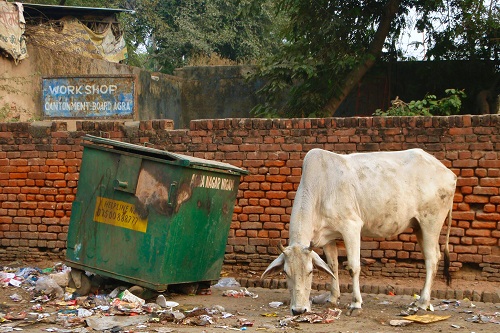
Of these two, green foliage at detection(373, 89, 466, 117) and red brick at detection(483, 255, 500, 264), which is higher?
green foliage at detection(373, 89, 466, 117)

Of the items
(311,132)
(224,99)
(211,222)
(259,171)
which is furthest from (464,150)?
(224,99)

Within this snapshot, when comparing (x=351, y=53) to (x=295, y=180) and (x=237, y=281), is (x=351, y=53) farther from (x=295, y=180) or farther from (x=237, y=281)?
(x=237, y=281)

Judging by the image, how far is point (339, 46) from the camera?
13367mm

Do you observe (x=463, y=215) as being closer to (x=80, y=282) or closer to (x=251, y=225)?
(x=251, y=225)

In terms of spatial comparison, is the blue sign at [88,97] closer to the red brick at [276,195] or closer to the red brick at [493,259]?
the red brick at [276,195]

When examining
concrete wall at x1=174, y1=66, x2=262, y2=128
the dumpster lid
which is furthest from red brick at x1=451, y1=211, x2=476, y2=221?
concrete wall at x1=174, y1=66, x2=262, y2=128

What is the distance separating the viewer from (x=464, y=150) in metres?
9.02

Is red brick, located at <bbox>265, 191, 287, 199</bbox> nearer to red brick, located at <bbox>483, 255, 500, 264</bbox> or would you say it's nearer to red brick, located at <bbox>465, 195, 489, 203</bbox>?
red brick, located at <bbox>465, 195, 489, 203</bbox>

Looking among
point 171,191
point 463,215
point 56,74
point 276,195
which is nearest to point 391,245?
point 463,215

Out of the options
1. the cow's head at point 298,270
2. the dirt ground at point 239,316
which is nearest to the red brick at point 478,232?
the dirt ground at point 239,316

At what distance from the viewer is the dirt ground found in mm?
6793

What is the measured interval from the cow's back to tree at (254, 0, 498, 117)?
478 centimetres

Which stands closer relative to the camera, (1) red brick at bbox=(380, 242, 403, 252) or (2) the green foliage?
(1) red brick at bbox=(380, 242, 403, 252)

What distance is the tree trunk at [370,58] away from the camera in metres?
13.0
